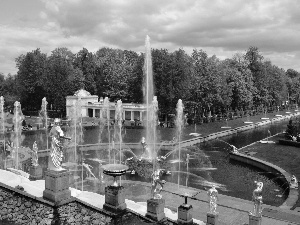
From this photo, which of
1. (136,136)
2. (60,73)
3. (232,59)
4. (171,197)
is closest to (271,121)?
(232,59)

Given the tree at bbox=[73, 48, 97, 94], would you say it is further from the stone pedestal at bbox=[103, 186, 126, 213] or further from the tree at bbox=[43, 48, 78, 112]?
the stone pedestal at bbox=[103, 186, 126, 213]

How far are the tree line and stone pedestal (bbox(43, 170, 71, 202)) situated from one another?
48390mm

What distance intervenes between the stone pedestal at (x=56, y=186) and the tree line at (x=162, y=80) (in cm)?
4839

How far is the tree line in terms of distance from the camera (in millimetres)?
64500

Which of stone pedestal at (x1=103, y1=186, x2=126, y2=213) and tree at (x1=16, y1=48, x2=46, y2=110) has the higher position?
tree at (x1=16, y1=48, x2=46, y2=110)

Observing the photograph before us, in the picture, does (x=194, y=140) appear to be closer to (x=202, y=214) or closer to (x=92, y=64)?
(x=202, y=214)

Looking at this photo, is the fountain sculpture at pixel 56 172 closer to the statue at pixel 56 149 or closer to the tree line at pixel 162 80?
the statue at pixel 56 149

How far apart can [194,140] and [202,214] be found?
28827mm

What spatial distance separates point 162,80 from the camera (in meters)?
64.1

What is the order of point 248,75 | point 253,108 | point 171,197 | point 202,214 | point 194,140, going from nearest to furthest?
point 202,214
point 171,197
point 194,140
point 248,75
point 253,108

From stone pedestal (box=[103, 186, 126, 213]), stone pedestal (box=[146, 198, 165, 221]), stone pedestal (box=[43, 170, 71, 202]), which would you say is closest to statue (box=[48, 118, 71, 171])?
stone pedestal (box=[43, 170, 71, 202])

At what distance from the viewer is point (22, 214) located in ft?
47.0

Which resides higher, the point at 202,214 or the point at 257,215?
the point at 257,215

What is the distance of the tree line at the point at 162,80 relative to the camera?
64.5m
